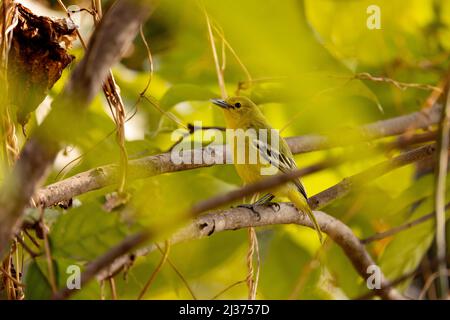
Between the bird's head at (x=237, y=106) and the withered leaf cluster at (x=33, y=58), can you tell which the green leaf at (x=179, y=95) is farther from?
the withered leaf cluster at (x=33, y=58)

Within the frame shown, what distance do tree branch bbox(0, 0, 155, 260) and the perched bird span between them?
133 cm

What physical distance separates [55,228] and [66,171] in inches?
24.6

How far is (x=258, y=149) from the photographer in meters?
2.32

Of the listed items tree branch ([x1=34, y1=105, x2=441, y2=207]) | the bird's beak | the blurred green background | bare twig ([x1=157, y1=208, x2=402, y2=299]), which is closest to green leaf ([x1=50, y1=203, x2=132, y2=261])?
the blurred green background

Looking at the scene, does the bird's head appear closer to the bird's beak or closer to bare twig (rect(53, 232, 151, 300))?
the bird's beak

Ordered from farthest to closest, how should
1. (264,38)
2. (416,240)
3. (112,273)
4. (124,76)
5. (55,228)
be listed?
(124,76) → (416,240) → (112,273) → (55,228) → (264,38)

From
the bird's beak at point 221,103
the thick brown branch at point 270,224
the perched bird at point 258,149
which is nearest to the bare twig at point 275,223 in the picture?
the thick brown branch at point 270,224

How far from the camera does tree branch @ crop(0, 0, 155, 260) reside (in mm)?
495

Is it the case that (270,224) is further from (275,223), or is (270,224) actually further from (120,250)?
(120,250)

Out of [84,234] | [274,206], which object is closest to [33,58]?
[84,234]

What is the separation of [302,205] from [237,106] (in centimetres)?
54
